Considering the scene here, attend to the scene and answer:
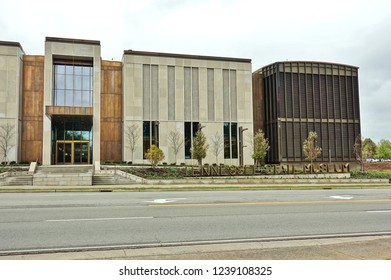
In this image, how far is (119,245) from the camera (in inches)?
277

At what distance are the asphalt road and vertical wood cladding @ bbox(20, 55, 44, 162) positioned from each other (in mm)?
30651

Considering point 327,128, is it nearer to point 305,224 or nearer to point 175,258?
point 305,224

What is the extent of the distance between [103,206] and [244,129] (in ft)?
104

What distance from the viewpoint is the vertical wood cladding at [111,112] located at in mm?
43344

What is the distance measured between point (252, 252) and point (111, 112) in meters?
39.9

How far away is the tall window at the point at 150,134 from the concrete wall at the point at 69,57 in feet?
20.0

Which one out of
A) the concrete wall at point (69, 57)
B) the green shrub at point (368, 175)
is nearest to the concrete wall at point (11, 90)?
the concrete wall at point (69, 57)

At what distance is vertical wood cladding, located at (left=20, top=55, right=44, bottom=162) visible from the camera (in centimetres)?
4103

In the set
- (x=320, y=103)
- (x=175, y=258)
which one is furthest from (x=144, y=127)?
A: (x=175, y=258)

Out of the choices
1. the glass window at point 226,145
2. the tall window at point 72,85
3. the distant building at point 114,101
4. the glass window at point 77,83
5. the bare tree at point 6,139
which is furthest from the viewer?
the glass window at point 226,145

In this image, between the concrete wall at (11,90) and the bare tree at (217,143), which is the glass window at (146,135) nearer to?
the bare tree at (217,143)

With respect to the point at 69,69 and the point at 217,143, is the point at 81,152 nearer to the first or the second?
the point at 69,69

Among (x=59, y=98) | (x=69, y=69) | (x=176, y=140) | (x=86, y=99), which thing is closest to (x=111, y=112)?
(x=86, y=99)

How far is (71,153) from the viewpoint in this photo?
42375 millimetres
